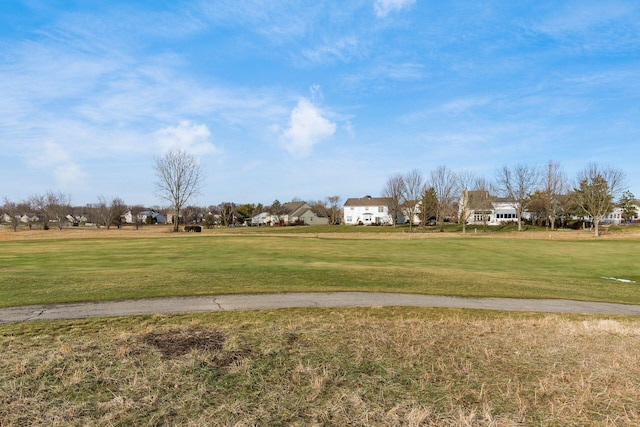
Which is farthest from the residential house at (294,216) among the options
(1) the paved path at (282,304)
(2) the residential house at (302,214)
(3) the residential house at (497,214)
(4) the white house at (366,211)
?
(1) the paved path at (282,304)

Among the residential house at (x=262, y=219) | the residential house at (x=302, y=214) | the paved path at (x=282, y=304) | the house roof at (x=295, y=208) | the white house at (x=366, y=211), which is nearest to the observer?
the paved path at (x=282, y=304)

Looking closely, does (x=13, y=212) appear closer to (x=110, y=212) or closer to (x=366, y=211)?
(x=110, y=212)

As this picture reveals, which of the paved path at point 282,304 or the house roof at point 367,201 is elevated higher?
the house roof at point 367,201

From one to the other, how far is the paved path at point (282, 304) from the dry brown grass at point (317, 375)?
1659 millimetres

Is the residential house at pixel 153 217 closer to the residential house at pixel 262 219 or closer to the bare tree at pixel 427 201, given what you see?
the residential house at pixel 262 219

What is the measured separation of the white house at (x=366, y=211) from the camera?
113 meters

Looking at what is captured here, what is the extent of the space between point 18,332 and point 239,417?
19.9 feet

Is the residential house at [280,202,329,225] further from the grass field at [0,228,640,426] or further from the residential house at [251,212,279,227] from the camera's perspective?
the grass field at [0,228,640,426]

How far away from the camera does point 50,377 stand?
15.9 ft

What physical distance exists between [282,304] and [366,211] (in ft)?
347

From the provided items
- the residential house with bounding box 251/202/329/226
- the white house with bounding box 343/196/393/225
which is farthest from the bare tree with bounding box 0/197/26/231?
the white house with bounding box 343/196/393/225

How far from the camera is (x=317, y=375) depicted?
5074mm

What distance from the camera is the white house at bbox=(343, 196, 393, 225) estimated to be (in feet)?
372

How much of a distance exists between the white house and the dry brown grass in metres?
105
